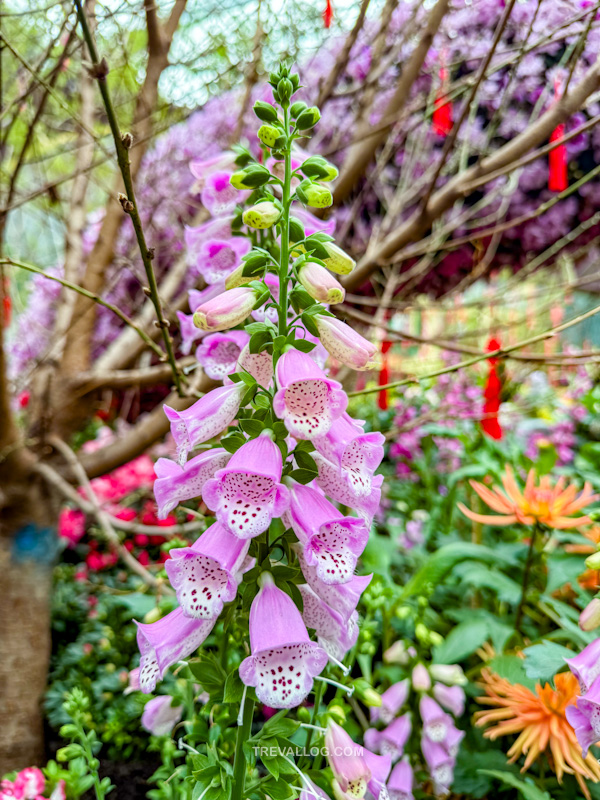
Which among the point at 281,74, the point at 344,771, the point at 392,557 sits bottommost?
the point at 392,557

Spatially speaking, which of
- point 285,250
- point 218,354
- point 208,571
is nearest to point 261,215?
point 285,250

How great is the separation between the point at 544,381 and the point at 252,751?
3939 millimetres

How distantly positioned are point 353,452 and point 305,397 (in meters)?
0.08

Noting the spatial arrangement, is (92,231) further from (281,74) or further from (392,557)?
(281,74)

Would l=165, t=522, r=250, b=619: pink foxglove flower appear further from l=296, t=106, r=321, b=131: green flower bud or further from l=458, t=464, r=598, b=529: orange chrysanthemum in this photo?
l=458, t=464, r=598, b=529: orange chrysanthemum

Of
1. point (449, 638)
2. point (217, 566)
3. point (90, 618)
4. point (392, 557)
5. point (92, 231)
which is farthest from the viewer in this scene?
point (92, 231)

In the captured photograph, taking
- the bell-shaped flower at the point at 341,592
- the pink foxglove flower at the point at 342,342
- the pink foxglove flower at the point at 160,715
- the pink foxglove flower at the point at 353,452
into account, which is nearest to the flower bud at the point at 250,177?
the pink foxglove flower at the point at 342,342

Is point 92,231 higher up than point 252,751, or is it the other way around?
point 92,231

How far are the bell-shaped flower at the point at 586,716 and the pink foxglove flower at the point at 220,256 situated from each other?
Result: 0.71 metres

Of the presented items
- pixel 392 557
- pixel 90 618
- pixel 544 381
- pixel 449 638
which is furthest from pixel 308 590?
pixel 544 381

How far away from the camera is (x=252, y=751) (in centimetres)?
61

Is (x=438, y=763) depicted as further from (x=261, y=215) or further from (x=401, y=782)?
(x=261, y=215)

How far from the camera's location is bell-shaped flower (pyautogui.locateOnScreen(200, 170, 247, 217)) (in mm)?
887

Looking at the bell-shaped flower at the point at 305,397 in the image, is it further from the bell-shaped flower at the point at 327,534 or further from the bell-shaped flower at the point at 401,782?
the bell-shaped flower at the point at 401,782
